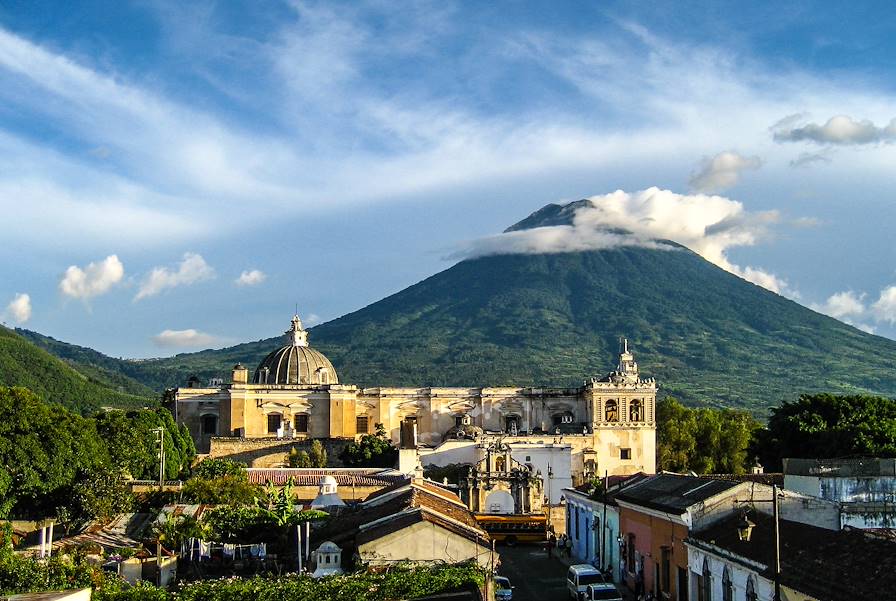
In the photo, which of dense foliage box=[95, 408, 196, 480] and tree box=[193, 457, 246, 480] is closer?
tree box=[193, 457, 246, 480]

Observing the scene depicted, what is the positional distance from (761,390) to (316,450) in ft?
269

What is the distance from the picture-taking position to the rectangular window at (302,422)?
71.1 metres

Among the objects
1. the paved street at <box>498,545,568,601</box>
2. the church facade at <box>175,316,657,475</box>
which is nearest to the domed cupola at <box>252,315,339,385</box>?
the church facade at <box>175,316,657,475</box>

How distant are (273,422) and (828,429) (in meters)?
35.2

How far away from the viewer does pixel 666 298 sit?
157m

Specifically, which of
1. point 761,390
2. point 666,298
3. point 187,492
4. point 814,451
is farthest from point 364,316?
point 187,492

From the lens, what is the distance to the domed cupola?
7381 centimetres

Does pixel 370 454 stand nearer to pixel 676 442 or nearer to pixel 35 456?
pixel 676 442

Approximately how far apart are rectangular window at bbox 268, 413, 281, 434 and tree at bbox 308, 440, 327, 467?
942cm

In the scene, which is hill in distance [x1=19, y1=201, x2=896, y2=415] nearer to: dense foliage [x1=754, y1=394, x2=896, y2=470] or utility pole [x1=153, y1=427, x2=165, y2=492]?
dense foliage [x1=754, y1=394, x2=896, y2=470]

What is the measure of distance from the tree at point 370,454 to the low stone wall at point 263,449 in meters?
2.14

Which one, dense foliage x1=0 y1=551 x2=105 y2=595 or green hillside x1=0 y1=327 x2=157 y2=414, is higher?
green hillside x1=0 y1=327 x2=157 y2=414

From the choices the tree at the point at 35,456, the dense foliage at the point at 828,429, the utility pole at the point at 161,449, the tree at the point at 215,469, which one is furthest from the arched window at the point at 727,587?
the utility pole at the point at 161,449

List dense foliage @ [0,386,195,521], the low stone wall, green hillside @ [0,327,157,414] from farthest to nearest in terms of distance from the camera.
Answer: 1. green hillside @ [0,327,157,414]
2. the low stone wall
3. dense foliage @ [0,386,195,521]
